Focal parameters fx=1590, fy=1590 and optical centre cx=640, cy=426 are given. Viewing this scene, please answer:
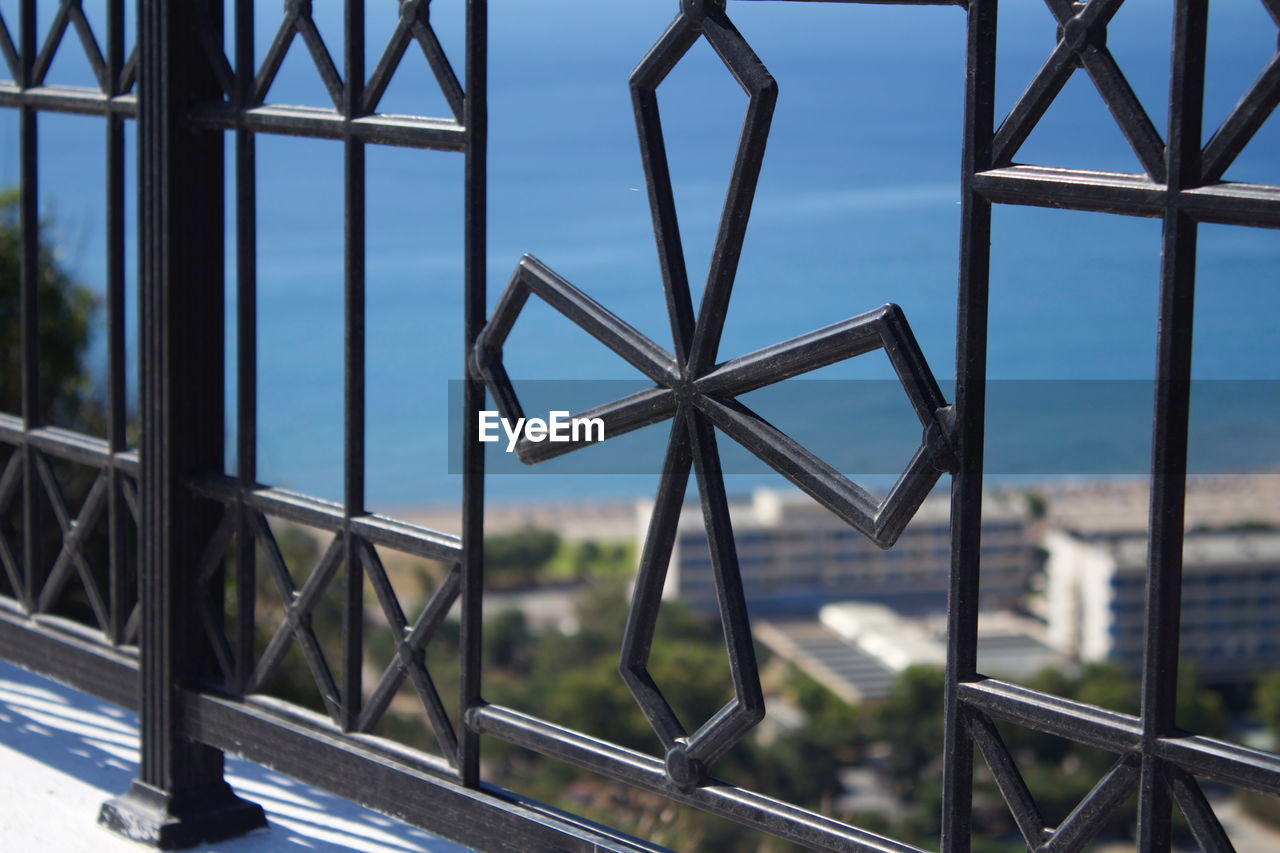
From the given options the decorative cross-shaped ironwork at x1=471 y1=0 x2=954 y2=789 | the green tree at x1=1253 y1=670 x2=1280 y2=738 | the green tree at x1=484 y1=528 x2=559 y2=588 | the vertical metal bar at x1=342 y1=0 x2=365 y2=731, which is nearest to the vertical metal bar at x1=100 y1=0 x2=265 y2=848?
the vertical metal bar at x1=342 y1=0 x2=365 y2=731

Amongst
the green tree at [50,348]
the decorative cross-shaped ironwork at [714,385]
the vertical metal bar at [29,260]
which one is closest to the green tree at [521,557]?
the green tree at [50,348]

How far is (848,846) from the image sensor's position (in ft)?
6.88

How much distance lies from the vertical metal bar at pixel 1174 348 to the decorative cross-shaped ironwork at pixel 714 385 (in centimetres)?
30

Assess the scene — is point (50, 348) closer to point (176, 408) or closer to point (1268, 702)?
point (176, 408)

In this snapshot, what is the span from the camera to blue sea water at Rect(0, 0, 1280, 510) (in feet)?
90.7

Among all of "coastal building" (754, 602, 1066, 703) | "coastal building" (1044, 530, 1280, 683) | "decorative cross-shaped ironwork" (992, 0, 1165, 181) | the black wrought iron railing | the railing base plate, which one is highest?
"decorative cross-shaped ironwork" (992, 0, 1165, 181)

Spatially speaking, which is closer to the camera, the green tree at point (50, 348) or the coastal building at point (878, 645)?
the green tree at point (50, 348)

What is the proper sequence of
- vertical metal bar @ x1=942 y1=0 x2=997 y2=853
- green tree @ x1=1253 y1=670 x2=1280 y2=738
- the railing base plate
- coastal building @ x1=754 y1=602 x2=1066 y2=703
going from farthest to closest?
coastal building @ x1=754 y1=602 x2=1066 y2=703, green tree @ x1=1253 y1=670 x2=1280 y2=738, the railing base plate, vertical metal bar @ x1=942 y1=0 x2=997 y2=853

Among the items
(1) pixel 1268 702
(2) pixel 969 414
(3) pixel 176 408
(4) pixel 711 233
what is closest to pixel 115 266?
(3) pixel 176 408

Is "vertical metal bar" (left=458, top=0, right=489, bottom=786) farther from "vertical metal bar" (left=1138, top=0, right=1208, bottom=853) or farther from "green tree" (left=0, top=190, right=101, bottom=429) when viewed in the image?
"green tree" (left=0, top=190, right=101, bottom=429)

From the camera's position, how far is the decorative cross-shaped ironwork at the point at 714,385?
2.04 m

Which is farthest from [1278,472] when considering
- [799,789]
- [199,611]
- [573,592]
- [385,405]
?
[199,611]

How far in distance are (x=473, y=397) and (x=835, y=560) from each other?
43.8 meters

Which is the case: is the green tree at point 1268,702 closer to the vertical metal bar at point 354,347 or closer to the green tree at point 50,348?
the green tree at point 50,348
